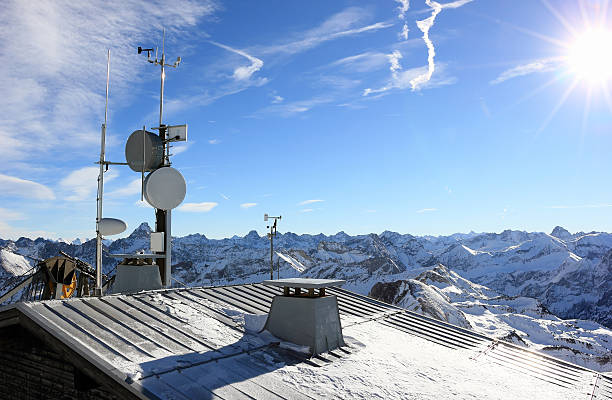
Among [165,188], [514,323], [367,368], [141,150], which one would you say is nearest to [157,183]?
[165,188]

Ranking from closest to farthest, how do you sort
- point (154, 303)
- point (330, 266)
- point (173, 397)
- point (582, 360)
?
point (173, 397), point (154, 303), point (582, 360), point (330, 266)

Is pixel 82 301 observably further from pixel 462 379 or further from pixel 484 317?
pixel 484 317

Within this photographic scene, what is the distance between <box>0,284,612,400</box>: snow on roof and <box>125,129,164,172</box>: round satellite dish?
16.5ft

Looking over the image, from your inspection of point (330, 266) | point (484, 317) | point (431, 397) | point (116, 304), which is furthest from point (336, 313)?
point (330, 266)

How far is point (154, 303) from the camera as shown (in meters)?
10.1

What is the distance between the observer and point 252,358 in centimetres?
815

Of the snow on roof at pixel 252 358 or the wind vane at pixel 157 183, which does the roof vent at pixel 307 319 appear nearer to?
the snow on roof at pixel 252 358

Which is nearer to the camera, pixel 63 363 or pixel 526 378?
pixel 63 363

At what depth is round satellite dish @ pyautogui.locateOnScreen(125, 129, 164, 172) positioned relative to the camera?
14.5 m

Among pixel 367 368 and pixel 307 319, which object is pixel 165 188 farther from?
pixel 367 368

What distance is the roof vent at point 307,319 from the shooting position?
9.05m

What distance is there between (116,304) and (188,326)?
175cm

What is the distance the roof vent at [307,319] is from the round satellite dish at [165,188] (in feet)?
18.8

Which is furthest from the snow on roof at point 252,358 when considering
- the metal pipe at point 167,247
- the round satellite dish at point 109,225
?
the metal pipe at point 167,247
